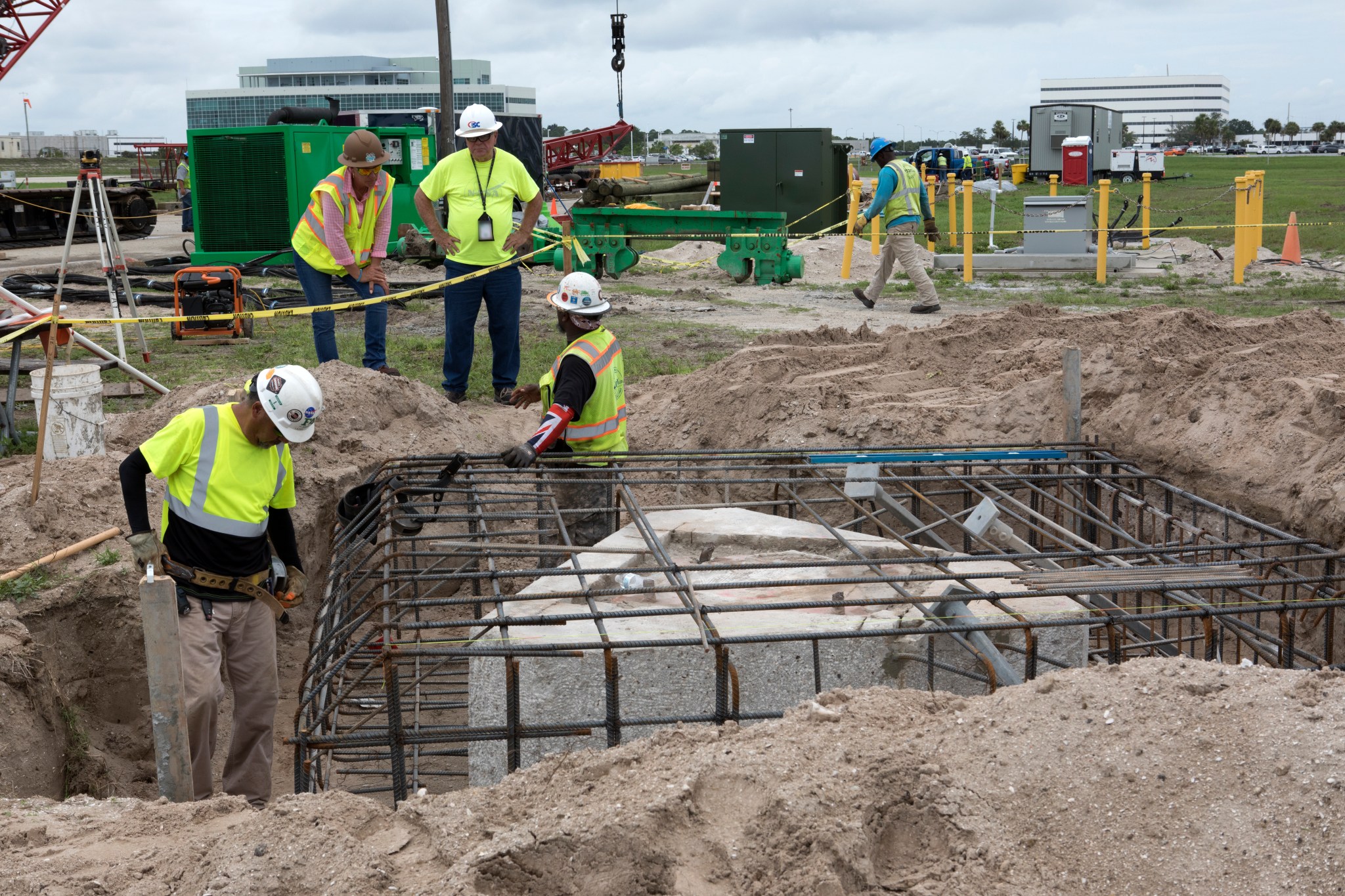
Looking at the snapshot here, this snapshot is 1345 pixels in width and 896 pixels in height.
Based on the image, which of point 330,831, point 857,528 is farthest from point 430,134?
point 330,831

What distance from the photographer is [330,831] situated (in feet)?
10.7

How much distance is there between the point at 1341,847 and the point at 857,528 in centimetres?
450

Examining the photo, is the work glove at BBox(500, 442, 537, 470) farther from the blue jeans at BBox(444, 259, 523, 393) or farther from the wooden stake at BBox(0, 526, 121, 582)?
the blue jeans at BBox(444, 259, 523, 393)

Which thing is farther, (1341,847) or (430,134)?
(430,134)

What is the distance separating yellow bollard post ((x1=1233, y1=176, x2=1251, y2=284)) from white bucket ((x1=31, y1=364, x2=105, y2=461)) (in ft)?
47.1

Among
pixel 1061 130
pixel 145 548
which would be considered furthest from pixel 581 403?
pixel 1061 130

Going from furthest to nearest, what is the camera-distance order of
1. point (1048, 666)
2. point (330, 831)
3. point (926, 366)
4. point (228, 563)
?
point (926, 366), point (1048, 666), point (228, 563), point (330, 831)

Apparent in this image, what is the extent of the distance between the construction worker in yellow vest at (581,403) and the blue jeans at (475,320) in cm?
269

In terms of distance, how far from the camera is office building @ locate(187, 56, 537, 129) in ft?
252

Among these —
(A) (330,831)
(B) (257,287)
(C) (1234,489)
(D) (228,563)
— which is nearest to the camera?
(A) (330,831)

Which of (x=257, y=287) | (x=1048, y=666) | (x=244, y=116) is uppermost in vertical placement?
(x=244, y=116)

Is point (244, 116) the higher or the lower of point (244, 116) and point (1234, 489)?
the higher

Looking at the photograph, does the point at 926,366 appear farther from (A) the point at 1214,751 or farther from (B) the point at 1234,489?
(A) the point at 1214,751

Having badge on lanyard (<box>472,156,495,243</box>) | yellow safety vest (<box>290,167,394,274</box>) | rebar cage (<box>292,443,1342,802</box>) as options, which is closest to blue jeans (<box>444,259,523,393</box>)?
badge on lanyard (<box>472,156,495,243</box>)
